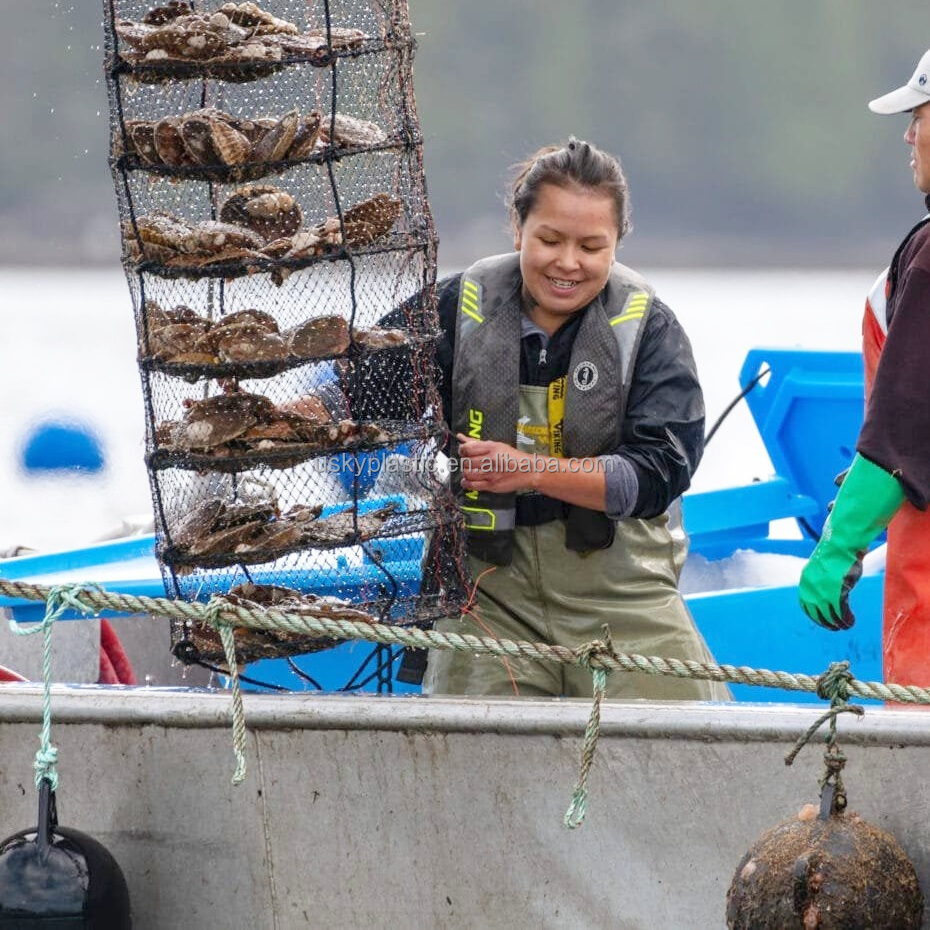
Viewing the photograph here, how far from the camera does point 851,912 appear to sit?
2473 millimetres

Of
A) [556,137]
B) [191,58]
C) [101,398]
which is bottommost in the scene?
[101,398]

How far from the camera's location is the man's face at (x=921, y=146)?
353 cm

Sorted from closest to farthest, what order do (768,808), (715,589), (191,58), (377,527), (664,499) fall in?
(768,808) < (191,58) < (377,527) < (664,499) < (715,589)

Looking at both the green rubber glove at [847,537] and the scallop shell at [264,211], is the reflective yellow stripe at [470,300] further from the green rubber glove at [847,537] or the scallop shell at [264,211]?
the green rubber glove at [847,537]

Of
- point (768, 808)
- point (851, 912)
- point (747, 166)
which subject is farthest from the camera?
point (747, 166)

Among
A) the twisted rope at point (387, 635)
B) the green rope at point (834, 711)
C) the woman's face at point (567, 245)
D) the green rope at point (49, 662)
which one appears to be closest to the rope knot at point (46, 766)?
the green rope at point (49, 662)

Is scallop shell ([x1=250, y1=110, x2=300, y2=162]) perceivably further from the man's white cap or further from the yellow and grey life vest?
the man's white cap

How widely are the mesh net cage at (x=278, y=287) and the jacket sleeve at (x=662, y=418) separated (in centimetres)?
46

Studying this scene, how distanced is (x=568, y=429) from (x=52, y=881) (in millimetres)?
1620

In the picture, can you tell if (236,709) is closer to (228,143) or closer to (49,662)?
(49,662)

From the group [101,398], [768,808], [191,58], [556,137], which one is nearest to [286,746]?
[768,808]

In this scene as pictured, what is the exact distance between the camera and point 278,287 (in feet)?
10.9

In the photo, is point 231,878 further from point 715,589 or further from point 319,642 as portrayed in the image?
point 715,589

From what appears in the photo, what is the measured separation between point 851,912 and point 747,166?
85.9 ft
